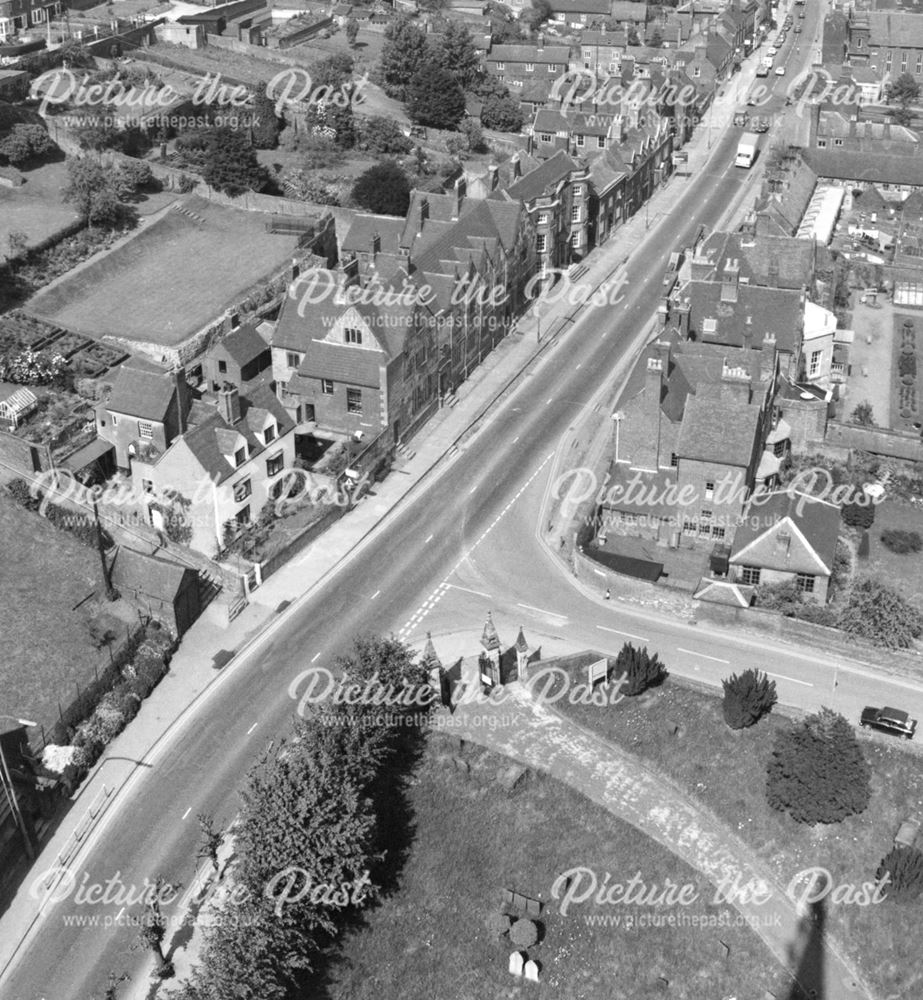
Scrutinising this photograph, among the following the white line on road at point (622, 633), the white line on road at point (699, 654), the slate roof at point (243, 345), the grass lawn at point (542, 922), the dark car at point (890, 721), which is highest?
the slate roof at point (243, 345)

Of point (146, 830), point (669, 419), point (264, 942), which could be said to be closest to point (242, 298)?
point (669, 419)

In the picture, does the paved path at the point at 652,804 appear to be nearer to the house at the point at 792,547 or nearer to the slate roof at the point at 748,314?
the house at the point at 792,547

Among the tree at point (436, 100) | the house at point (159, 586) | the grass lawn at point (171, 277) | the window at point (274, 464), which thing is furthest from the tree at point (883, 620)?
the tree at point (436, 100)


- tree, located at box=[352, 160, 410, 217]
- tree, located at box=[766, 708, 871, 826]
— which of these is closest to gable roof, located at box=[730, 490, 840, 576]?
tree, located at box=[766, 708, 871, 826]

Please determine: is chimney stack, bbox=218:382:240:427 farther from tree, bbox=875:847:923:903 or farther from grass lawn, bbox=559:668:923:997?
tree, bbox=875:847:923:903

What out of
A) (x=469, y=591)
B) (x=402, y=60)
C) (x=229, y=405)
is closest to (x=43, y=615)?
(x=229, y=405)
